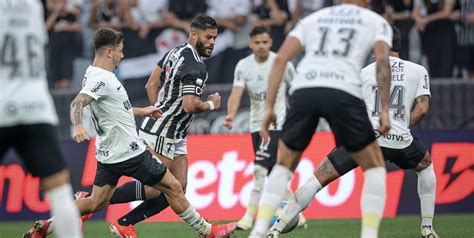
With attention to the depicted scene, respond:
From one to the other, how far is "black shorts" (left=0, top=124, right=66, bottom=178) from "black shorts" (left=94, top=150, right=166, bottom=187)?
2.72 meters

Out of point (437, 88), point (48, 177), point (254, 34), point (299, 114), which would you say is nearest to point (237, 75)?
point (254, 34)

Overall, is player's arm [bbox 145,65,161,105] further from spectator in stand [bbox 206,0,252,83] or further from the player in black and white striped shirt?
spectator in stand [bbox 206,0,252,83]

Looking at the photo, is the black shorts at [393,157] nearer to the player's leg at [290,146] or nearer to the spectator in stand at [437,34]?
the player's leg at [290,146]

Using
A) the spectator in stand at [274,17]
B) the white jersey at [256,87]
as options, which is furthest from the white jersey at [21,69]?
the spectator in stand at [274,17]

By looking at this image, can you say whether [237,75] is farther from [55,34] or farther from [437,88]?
[55,34]

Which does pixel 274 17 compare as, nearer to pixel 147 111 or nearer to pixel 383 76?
pixel 147 111

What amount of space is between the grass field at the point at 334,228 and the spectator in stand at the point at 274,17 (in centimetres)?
452

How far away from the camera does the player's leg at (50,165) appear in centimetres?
650

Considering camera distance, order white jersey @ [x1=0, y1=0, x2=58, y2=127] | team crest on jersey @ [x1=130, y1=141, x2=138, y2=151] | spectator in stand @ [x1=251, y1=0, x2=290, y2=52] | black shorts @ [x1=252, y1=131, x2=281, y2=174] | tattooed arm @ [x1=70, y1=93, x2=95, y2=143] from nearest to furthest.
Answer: white jersey @ [x1=0, y1=0, x2=58, y2=127] → tattooed arm @ [x1=70, y1=93, x2=95, y2=143] → team crest on jersey @ [x1=130, y1=141, x2=138, y2=151] → black shorts @ [x1=252, y1=131, x2=281, y2=174] → spectator in stand @ [x1=251, y1=0, x2=290, y2=52]

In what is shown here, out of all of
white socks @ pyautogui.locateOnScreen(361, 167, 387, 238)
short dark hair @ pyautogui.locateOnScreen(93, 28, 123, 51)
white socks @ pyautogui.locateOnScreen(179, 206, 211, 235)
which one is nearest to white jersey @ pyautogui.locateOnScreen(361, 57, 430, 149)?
white socks @ pyautogui.locateOnScreen(179, 206, 211, 235)

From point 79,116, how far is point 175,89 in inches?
70.5

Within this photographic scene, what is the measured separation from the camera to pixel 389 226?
40.9 ft

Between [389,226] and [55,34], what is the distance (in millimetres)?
8407

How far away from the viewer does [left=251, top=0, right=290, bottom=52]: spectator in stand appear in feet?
56.2
